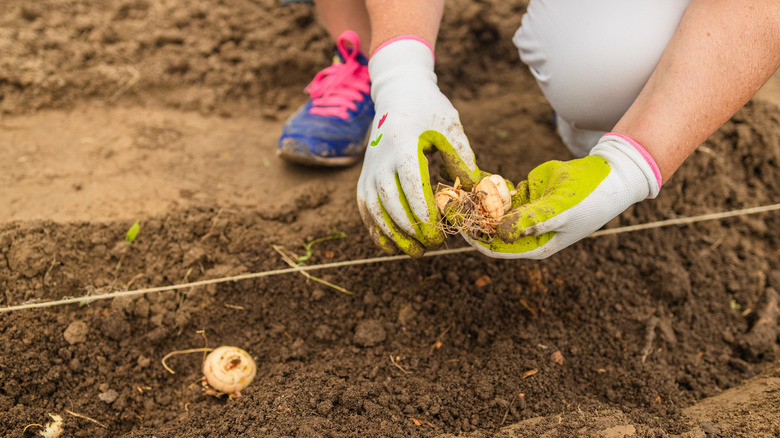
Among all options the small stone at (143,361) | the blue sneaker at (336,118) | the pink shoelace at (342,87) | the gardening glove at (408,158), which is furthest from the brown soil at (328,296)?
the gardening glove at (408,158)

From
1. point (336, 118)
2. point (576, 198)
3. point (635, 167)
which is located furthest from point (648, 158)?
point (336, 118)

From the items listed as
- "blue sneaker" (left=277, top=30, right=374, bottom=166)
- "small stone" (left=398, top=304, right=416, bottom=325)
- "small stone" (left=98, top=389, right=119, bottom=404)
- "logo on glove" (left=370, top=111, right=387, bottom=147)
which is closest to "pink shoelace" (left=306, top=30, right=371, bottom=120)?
"blue sneaker" (left=277, top=30, right=374, bottom=166)

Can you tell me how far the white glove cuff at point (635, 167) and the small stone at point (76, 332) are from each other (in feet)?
5.94

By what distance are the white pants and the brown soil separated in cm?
48

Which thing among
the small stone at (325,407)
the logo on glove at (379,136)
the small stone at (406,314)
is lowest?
the small stone at (325,407)

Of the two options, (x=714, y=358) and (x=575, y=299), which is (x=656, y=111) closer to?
(x=575, y=299)

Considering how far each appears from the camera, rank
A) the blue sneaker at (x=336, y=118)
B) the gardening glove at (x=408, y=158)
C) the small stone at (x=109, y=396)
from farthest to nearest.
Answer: the blue sneaker at (x=336, y=118), the small stone at (x=109, y=396), the gardening glove at (x=408, y=158)

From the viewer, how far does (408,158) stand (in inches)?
61.2

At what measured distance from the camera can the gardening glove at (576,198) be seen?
1.43 m

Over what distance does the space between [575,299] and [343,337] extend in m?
0.91

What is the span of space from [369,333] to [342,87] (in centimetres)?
129

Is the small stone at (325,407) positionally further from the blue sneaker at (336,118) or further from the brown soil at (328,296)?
the blue sneaker at (336,118)

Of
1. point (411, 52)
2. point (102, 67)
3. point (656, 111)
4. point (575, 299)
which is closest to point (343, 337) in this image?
point (575, 299)

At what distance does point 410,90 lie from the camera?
1728 millimetres
